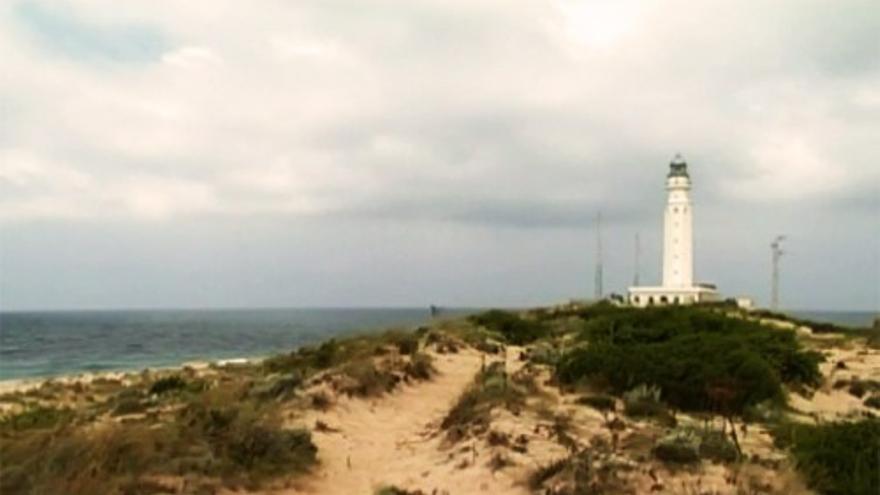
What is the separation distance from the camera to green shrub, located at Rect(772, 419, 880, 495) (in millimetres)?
9266

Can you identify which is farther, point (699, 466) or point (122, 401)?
point (122, 401)

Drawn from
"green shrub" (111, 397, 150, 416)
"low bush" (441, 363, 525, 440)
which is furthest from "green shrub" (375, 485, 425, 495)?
"green shrub" (111, 397, 150, 416)

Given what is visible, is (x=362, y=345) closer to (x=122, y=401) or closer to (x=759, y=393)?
(x=122, y=401)

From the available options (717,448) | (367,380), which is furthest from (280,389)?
(717,448)

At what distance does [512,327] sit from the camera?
33.4 m

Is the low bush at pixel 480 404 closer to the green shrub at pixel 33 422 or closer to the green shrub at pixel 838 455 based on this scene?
the green shrub at pixel 838 455

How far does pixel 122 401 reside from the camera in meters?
18.0

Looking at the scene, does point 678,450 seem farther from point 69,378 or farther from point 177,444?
point 69,378

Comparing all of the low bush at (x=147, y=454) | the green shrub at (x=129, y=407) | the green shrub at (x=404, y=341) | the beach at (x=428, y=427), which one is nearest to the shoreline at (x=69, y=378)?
the beach at (x=428, y=427)

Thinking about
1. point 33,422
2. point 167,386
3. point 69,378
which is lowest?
point 69,378

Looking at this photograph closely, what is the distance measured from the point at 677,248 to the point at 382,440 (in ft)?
171

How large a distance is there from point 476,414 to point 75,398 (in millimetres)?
14956

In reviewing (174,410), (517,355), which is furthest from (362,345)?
(174,410)

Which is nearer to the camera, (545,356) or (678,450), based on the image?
(678,450)
